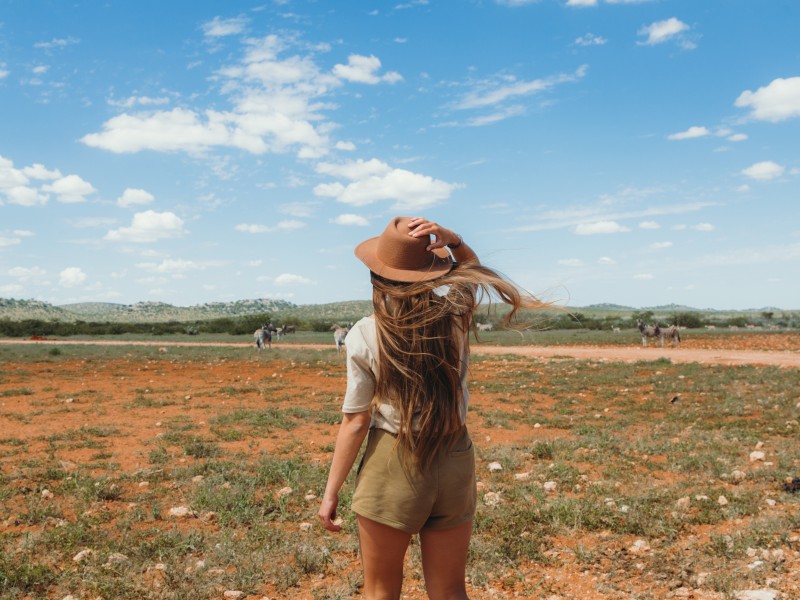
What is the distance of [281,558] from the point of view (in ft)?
16.1

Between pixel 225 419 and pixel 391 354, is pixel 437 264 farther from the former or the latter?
pixel 225 419

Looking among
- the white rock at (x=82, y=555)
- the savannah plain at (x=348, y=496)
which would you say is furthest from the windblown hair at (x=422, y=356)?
the white rock at (x=82, y=555)

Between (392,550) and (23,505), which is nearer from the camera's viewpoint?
(392,550)

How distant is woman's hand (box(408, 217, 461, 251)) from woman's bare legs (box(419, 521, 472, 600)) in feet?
4.33

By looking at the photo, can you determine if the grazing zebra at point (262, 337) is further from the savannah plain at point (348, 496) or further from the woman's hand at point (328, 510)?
the woman's hand at point (328, 510)

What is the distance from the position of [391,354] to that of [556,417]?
949 cm

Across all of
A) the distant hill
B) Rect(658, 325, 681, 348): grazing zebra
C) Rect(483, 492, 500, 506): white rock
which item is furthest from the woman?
the distant hill

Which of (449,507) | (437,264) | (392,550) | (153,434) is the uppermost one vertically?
(437,264)

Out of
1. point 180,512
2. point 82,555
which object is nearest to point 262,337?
point 180,512

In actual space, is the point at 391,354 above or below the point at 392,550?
above

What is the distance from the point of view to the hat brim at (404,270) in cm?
271

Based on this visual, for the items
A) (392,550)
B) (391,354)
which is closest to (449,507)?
(392,550)

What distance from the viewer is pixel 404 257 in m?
2.75

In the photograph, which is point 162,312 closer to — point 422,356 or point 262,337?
point 262,337
